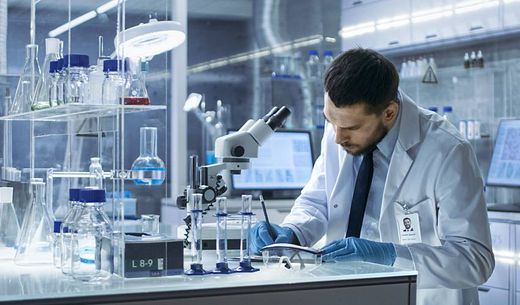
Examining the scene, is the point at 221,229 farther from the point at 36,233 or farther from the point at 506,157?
the point at 506,157

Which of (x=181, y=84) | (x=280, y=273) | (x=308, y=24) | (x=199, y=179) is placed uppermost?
(x=308, y=24)

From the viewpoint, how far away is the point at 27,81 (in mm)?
2553

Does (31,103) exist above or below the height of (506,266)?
above

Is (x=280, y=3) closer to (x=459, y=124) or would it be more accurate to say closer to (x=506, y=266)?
(x=459, y=124)

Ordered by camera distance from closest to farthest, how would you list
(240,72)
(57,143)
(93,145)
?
(93,145) → (57,143) → (240,72)

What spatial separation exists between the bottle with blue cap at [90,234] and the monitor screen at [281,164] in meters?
3.23

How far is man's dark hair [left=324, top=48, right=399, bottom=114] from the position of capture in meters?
2.30

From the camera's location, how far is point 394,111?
97.6 inches

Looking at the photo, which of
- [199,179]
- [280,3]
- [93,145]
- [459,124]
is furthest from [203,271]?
[280,3]

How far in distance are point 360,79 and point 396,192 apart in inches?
15.6

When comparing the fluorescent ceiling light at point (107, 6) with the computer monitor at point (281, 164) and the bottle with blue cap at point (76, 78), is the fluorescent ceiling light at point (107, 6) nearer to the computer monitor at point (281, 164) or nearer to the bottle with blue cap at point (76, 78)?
the bottle with blue cap at point (76, 78)

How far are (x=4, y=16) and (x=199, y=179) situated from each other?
1.61 m

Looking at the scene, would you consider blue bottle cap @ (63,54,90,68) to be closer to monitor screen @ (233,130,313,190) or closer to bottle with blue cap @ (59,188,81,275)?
bottle with blue cap @ (59,188,81,275)

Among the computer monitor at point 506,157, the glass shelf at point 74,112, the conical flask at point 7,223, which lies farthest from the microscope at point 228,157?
the computer monitor at point 506,157
